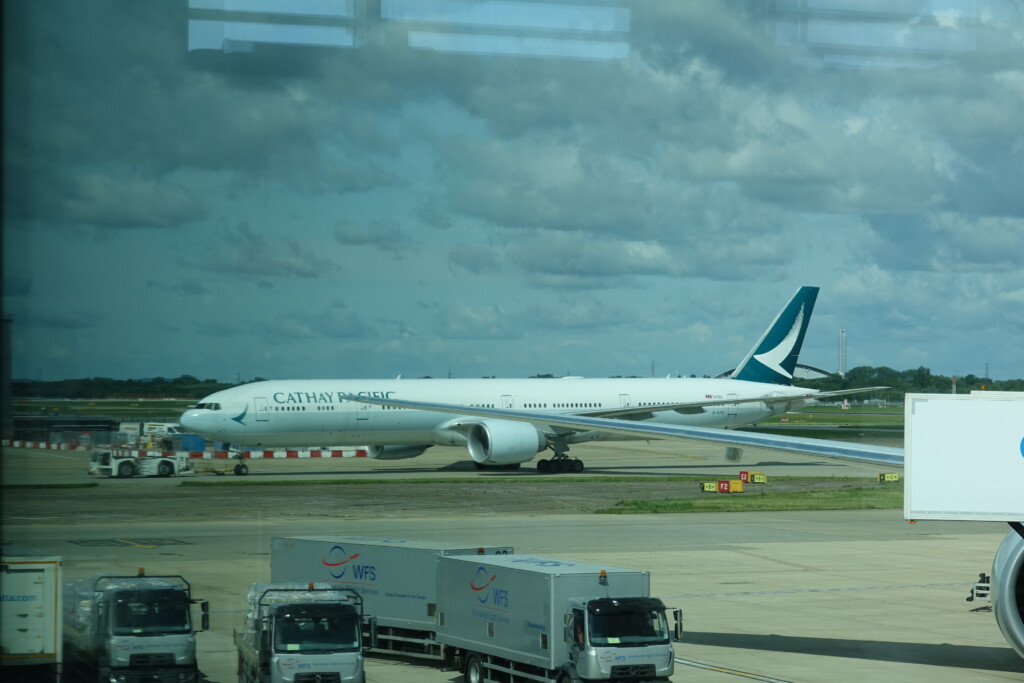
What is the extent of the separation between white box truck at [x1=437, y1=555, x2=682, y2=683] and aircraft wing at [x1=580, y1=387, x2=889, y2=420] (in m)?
7.48

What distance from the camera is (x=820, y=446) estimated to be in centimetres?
1633

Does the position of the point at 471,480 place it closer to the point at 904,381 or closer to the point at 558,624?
the point at 904,381

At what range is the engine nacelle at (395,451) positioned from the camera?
2262 centimetres

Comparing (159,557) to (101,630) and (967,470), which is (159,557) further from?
(967,470)

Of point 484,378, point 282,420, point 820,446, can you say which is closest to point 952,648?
point 820,446

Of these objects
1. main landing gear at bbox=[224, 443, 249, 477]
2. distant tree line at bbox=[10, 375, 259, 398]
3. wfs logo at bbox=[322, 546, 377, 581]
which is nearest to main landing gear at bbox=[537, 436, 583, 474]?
main landing gear at bbox=[224, 443, 249, 477]

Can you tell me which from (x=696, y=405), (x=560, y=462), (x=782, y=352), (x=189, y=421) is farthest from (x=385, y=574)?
(x=696, y=405)

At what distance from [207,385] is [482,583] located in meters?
4.94

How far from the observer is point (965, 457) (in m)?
13.0

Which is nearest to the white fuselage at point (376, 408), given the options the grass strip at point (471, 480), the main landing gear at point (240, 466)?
the main landing gear at point (240, 466)

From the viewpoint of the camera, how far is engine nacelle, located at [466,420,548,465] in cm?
2498

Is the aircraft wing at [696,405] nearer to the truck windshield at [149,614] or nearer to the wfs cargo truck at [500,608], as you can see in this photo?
the wfs cargo truck at [500,608]

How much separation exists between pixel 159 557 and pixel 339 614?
4.26 m

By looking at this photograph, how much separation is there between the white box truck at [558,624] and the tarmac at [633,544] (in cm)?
125
